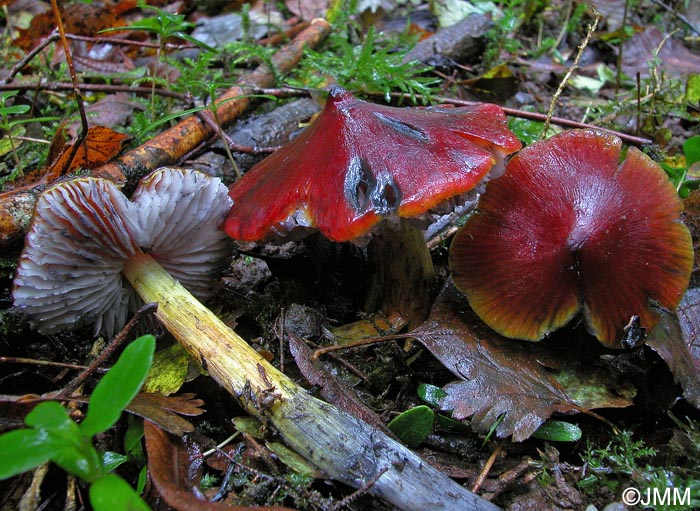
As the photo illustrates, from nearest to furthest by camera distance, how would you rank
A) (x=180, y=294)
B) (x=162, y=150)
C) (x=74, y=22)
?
(x=180, y=294) → (x=162, y=150) → (x=74, y=22)

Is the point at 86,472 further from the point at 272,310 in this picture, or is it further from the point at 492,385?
the point at 492,385

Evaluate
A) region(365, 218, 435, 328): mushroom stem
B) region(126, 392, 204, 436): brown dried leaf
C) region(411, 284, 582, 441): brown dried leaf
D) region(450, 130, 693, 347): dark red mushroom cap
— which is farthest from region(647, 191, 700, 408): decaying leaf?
region(126, 392, 204, 436): brown dried leaf

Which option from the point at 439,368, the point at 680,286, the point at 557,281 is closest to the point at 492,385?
the point at 439,368

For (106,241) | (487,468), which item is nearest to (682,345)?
(487,468)

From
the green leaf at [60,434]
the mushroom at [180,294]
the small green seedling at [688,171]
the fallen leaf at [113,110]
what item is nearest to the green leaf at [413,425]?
the mushroom at [180,294]

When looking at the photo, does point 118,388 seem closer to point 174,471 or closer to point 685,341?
point 174,471

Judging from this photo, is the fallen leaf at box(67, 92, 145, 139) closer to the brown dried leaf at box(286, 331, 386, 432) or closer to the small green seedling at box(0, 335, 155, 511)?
the brown dried leaf at box(286, 331, 386, 432)

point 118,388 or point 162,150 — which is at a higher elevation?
point 118,388
